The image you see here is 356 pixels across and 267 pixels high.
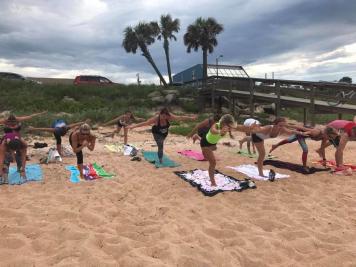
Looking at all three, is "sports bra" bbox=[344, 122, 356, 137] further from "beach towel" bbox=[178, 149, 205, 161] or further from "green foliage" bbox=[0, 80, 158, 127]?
"green foliage" bbox=[0, 80, 158, 127]

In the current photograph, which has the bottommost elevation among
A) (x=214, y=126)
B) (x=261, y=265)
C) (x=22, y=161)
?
(x=261, y=265)

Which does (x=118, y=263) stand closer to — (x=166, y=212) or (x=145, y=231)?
(x=145, y=231)

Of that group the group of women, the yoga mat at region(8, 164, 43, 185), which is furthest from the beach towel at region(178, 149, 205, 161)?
Answer: the yoga mat at region(8, 164, 43, 185)

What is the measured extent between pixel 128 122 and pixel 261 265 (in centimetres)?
1018

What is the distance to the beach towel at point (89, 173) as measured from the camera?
28.0 ft

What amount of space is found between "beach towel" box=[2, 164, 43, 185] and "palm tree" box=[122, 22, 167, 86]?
30984mm

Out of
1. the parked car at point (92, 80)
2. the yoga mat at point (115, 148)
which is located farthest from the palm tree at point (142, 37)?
the yoga mat at point (115, 148)

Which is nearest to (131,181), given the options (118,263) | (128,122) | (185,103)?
(118,263)

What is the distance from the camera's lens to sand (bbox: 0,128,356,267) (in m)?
4.54

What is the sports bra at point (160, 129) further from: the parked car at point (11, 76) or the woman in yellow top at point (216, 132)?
the parked car at point (11, 76)

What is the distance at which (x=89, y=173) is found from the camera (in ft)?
29.0

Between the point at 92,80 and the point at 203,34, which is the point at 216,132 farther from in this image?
the point at 203,34

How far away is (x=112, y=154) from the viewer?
11.8 m

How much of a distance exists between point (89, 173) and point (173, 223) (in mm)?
3778
